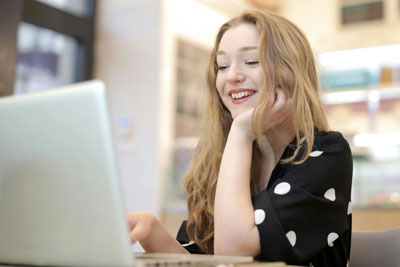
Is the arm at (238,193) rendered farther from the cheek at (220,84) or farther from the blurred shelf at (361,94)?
the blurred shelf at (361,94)

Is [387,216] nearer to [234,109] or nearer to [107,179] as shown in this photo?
[234,109]

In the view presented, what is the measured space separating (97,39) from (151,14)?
562mm

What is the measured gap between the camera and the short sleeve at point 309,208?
106cm

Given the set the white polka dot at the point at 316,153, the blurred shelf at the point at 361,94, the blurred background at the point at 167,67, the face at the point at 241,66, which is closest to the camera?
the white polka dot at the point at 316,153

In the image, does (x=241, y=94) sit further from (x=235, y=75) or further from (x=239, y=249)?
(x=239, y=249)

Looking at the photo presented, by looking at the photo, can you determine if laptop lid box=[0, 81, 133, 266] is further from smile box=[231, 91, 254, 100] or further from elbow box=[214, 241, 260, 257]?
smile box=[231, 91, 254, 100]

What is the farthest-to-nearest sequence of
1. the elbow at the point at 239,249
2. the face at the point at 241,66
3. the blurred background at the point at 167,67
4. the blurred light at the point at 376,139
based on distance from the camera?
1. the blurred light at the point at 376,139
2. the blurred background at the point at 167,67
3. the face at the point at 241,66
4. the elbow at the point at 239,249

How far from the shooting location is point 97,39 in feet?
16.4

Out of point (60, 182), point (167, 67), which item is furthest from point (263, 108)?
point (167, 67)

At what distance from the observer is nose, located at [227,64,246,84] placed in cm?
132

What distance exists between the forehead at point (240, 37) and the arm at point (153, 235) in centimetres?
43

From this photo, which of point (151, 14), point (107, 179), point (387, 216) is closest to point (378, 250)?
point (107, 179)

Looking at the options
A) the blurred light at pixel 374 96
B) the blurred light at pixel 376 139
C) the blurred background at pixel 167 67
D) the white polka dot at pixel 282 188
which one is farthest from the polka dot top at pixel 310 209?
the blurred light at pixel 374 96

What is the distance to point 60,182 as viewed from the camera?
2.44 feet
